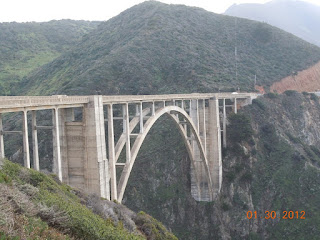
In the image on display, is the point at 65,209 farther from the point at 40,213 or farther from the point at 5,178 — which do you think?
the point at 5,178

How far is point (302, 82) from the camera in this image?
215 ft

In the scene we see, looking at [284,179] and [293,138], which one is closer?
[284,179]

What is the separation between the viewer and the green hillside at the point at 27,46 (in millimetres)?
72938

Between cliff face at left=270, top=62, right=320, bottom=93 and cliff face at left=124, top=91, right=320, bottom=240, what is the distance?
1737 centimetres

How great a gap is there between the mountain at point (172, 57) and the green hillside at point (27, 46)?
4216 millimetres

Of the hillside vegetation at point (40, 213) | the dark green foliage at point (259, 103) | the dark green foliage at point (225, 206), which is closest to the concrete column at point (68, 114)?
the hillside vegetation at point (40, 213)

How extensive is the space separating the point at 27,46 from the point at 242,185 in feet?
214

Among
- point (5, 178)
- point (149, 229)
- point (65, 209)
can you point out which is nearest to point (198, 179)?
point (149, 229)

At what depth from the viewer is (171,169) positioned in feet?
140

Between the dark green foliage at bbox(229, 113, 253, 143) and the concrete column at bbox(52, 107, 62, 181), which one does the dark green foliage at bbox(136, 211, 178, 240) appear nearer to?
the concrete column at bbox(52, 107, 62, 181)

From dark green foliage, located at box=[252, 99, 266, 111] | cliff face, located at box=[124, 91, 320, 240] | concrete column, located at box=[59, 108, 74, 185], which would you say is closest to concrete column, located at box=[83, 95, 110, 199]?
concrete column, located at box=[59, 108, 74, 185]

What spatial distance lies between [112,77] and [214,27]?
30.8m

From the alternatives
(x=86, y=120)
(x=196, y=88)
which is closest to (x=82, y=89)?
(x=196, y=88)

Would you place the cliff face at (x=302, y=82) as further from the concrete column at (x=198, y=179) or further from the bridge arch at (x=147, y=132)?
the bridge arch at (x=147, y=132)
